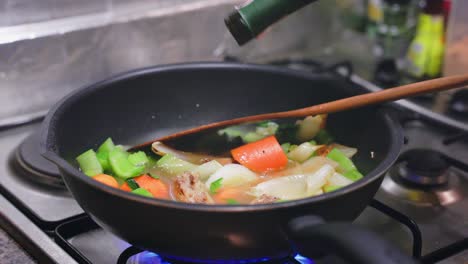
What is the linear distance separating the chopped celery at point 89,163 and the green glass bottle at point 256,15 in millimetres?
267

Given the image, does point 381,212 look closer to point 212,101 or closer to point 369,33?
point 212,101

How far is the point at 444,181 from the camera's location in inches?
36.2

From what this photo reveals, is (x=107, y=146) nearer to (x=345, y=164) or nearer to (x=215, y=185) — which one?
(x=215, y=185)

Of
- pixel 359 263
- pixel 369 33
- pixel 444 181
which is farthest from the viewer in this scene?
pixel 369 33

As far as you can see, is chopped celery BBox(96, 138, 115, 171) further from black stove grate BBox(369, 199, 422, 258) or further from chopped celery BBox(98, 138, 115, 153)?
black stove grate BBox(369, 199, 422, 258)

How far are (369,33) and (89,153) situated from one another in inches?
Answer: 31.5

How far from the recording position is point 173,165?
0.90 m

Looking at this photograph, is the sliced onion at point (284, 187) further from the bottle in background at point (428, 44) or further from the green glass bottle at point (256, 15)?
the bottle in background at point (428, 44)

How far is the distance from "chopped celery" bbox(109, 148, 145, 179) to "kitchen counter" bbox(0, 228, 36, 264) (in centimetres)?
17

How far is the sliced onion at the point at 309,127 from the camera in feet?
3.15

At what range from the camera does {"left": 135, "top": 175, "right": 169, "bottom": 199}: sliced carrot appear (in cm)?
83

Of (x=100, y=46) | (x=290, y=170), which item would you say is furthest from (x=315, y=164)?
(x=100, y=46)

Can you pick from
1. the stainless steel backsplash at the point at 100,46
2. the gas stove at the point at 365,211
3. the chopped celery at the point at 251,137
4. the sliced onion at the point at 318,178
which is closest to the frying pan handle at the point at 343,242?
the gas stove at the point at 365,211

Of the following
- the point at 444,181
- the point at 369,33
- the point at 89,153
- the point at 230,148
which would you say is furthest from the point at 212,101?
the point at 369,33
